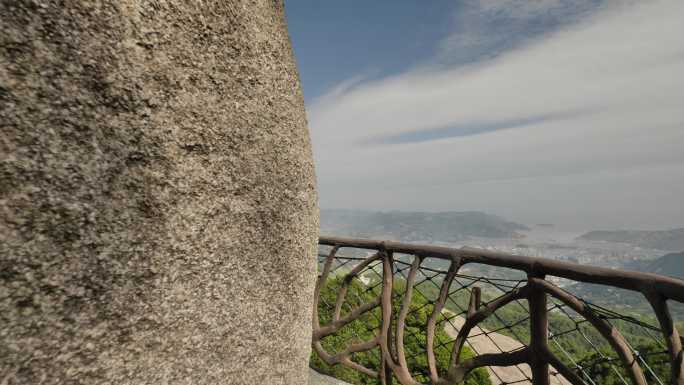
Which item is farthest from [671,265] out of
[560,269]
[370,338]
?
[560,269]

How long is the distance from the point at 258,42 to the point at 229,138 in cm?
56

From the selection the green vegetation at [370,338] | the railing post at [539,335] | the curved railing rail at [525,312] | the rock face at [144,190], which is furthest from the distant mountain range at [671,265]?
the rock face at [144,190]

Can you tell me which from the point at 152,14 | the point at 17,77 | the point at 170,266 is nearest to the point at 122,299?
the point at 170,266

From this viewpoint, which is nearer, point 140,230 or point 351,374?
point 140,230

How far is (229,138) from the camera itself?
1.79 m

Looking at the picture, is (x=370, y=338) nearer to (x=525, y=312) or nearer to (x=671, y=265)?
(x=525, y=312)

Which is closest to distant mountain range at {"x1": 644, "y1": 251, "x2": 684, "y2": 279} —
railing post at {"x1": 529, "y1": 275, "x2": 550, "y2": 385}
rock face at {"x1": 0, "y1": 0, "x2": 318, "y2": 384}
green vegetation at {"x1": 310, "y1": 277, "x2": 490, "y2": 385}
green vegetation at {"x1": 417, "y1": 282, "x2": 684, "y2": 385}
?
green vegetation at {"x1": 417, "y1": 282, "x2": 684, "y2": 385}

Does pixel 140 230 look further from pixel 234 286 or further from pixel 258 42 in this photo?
pixel 258 42

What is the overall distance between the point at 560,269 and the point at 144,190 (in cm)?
223

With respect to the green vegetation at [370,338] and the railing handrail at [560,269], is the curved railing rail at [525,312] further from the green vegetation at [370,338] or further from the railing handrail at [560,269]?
the green vegetation at [370,338]

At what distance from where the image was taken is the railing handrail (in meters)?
1.73

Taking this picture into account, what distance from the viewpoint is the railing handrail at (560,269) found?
1.73 m

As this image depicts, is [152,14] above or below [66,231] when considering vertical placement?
above

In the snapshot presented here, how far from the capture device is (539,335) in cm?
227
